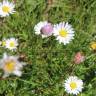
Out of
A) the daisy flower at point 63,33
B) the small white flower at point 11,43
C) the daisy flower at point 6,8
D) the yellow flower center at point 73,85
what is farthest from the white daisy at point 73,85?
the daisy flower at point 6,8

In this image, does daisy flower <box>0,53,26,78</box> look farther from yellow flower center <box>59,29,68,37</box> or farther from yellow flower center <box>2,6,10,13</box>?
yellow flower center <box>2,6,10,13</box>

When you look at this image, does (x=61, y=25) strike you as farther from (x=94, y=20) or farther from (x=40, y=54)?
(x=94, y=20)

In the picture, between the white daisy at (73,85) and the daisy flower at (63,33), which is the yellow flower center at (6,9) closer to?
the daisy flower at (63,33)

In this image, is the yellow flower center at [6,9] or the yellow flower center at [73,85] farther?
the yellow flower center at [6,9]

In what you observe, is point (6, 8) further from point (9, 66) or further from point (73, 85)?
point (9, 66)

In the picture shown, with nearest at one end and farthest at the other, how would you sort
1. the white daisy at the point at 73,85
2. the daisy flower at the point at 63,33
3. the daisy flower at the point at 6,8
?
the white daisy at the point at 73,85 → the daisy flower at the point at 63,33 → the daisy flower at the point at 6,8

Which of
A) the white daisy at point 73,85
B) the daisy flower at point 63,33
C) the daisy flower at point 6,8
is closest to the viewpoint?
the white daisy at point 73,85

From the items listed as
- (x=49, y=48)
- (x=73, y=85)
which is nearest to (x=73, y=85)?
(x=73, y=85)
